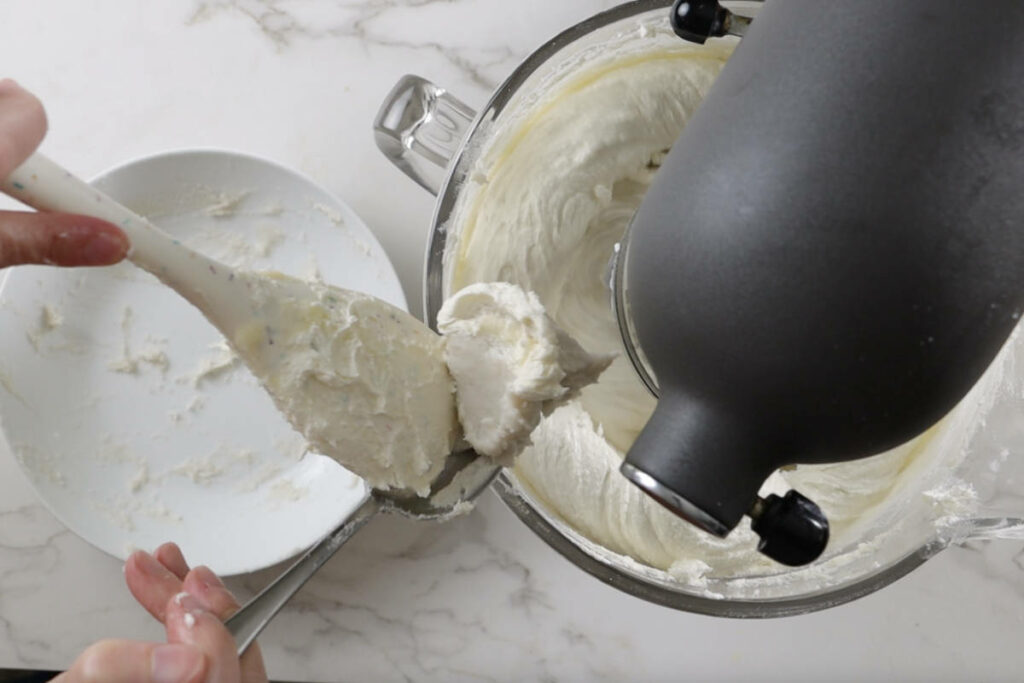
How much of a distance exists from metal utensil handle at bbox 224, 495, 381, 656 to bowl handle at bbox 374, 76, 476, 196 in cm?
28

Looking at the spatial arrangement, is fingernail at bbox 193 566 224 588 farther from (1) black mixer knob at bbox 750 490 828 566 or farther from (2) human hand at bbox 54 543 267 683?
(1) black mixer knob at bbox 750 490 828 566

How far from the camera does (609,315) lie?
0.70m

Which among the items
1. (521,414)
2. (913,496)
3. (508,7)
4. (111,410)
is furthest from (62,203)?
(913,496)

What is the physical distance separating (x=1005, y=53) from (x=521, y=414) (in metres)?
0.31

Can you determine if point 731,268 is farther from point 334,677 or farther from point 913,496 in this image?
point 334,677

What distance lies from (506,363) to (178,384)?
40cm

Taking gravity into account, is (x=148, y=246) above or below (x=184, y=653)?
above

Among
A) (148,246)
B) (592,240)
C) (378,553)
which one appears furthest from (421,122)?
(378,553)

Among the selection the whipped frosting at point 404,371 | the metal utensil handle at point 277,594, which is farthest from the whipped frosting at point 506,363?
the metal utensil handle at point 277,594

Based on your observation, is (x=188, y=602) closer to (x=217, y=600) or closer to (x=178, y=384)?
(x=217, y=600)

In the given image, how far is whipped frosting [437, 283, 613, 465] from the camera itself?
0.49 metres

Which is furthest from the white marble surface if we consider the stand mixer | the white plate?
the stand mixer

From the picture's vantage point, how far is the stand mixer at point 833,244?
1.24 feet

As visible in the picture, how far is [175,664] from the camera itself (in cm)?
49
